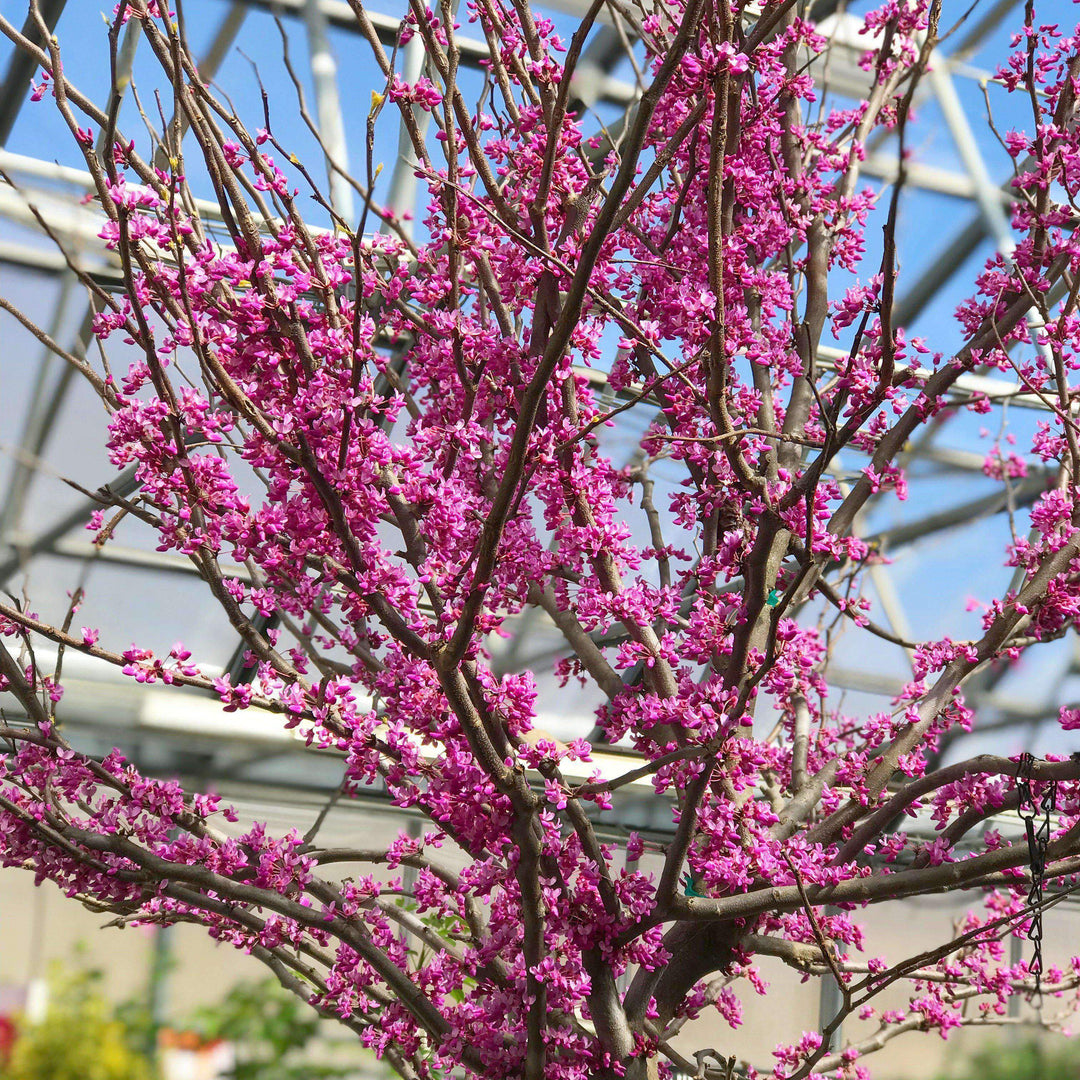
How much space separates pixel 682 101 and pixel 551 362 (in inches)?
49.8

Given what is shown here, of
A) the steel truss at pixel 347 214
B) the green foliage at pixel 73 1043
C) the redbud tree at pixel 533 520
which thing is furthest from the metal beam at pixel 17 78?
the green foliage at pixel 73 1043

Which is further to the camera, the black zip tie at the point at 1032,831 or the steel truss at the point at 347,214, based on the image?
the steel truss at the point at 347,214

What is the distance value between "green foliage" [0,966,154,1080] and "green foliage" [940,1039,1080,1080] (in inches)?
65.6

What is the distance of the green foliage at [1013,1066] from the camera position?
2047mm

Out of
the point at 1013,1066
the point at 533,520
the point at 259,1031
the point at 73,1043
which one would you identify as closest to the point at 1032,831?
the point at 1013,1066

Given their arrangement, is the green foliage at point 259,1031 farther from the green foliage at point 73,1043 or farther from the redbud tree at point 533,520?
the redbud tree at point 533,520

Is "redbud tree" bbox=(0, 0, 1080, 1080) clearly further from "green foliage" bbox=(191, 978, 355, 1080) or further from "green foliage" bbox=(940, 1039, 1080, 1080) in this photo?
"green foliage" bbox=(191, 978, 355, 1080)

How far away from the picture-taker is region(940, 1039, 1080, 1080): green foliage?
2047 millimetres

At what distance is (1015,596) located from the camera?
254 centimetres

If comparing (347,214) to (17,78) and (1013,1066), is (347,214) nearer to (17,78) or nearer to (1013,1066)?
(17,78)

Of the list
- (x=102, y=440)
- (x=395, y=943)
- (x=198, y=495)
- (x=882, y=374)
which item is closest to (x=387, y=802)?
(x=102, y=440)

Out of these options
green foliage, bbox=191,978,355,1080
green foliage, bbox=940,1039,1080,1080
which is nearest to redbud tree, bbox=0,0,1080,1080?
green foliage, bbox=940,1039,1080,1080

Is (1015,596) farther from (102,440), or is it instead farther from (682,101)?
(102,440)

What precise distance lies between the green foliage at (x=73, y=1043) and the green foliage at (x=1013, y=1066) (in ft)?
5.46
